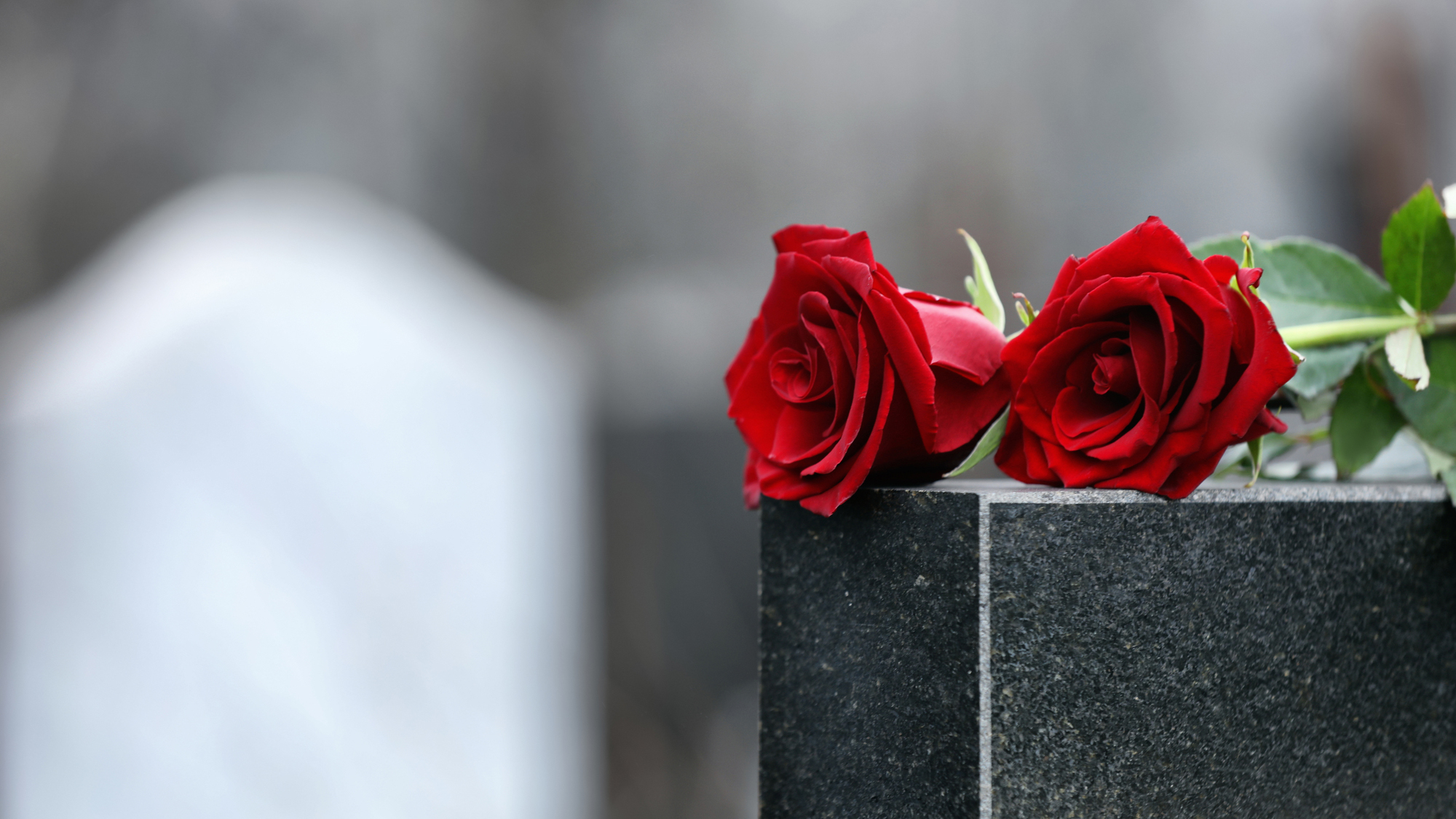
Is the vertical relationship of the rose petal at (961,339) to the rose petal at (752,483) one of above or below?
above

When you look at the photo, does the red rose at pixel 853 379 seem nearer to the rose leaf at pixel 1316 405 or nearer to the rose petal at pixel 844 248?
the rose petal at pixel 844 248

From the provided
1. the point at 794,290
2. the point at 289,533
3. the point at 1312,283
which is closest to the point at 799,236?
the point at 794,290

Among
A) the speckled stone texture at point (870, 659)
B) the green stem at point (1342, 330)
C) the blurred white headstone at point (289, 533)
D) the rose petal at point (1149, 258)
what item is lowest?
the blurred white headstone at point (289, 533)

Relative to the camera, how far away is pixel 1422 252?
39cm

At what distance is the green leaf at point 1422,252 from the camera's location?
38 cm

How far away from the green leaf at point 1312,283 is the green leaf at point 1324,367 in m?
0.02

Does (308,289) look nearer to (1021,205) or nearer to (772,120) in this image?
→ (772,120)

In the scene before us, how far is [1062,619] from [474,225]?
119 centimetres

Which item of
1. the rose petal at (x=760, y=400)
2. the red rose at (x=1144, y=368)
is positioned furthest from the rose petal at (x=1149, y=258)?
the rose petal at (x=760, y=400)

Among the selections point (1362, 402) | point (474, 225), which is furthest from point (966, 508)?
point (474, 225)

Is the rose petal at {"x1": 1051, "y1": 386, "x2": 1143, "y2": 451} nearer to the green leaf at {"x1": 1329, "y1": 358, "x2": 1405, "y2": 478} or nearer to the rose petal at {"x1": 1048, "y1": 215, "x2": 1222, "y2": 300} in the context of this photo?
the rose petal at {"x1": 1048, "y1": 215, "x2": 1222, "y2": 300}

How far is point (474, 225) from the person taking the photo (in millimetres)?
1341

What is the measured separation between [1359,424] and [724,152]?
1105 millimetres

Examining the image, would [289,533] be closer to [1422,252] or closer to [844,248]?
[844,248]
